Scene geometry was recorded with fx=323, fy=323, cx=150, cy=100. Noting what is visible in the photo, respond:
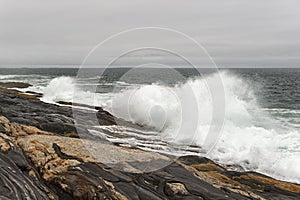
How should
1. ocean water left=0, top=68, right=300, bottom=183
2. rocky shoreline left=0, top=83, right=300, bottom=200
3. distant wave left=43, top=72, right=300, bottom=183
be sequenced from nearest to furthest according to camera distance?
rocky shoreline left=0, top=83, right=300, bottom=200 → ocean water left=0, top=68, right=300, bottom=183 → distant wave left=43, top=72, right=300, bottom=183

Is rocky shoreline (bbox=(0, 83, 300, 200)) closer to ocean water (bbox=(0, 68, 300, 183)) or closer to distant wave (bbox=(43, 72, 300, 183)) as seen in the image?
ocean water (bbox=(0, 68, 300, 183))

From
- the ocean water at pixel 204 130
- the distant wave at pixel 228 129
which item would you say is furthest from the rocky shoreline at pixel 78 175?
the distant wave at pixel 228 129

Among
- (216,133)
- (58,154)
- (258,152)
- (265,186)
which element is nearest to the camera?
(58,154)

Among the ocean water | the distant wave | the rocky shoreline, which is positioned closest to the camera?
the rocky shoreline

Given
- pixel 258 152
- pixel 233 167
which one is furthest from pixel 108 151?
pixel 258 152

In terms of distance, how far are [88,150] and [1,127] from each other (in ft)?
10.3

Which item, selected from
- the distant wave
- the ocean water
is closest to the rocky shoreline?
the ocean water

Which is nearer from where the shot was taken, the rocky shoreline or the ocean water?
the rocky shoreline

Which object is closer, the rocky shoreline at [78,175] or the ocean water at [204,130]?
the rocky shoreline at [78,175]

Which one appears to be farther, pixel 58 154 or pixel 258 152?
pixel 258 152

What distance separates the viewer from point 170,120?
84.8ft

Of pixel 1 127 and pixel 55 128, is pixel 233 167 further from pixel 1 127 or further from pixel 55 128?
pixel 1 127

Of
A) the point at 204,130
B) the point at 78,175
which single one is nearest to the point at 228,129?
the point at 204,130

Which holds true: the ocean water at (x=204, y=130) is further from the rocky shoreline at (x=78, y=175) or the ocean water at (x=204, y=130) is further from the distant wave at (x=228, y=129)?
the rocky shoreline at (x=78, y=175)
